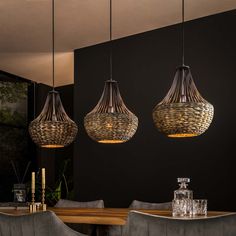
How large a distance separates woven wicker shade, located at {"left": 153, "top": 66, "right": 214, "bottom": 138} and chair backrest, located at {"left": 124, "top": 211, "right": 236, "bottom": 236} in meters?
1.04

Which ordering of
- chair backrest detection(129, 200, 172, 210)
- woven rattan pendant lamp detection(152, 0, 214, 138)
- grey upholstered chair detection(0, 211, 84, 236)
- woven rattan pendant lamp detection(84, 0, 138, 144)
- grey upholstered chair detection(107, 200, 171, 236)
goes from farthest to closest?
chair backrest detection(129, 200, 172, 210) < grey upholstered chair detection(107, 200, 171, 236) < woven rattan pendant lamp detection(84, 0, 138, 144) < woven rattan pendant lamp detection(152, 0, 214, 138) < grey upholstered chair detection(0, 211, 84, 236)

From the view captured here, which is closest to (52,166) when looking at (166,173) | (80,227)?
(166,173)

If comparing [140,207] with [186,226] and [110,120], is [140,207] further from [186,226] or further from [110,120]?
[186,226]

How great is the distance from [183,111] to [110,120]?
603mm

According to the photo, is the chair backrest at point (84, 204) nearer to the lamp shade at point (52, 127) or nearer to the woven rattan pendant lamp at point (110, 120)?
the lamp shade at point (52, 127)

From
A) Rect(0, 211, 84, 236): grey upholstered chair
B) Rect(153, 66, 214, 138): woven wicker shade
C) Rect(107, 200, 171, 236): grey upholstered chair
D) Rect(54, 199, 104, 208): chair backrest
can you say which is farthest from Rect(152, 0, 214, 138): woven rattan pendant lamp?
Rect(54, 199, 104, 208): chair backrest

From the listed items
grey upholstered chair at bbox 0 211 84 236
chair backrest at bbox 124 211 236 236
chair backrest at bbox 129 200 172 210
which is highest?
chair backrest at bbox 124 211 236 236

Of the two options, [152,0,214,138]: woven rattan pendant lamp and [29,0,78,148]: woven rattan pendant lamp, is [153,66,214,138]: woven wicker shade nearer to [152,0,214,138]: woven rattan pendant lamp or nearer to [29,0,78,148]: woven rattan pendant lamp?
[152,0,214,138]: woven rattan pendant lamp

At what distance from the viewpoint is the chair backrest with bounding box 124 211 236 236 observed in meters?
1.88

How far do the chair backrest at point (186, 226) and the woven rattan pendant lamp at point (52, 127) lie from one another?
69.5 inches

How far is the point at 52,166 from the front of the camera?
7.88m

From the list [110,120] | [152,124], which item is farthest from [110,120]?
[152,124]

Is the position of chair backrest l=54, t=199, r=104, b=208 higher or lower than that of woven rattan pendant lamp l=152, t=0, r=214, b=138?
lower

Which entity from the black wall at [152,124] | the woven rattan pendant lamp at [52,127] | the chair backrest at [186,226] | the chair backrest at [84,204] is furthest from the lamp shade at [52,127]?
the chair backrest at [186,226]
